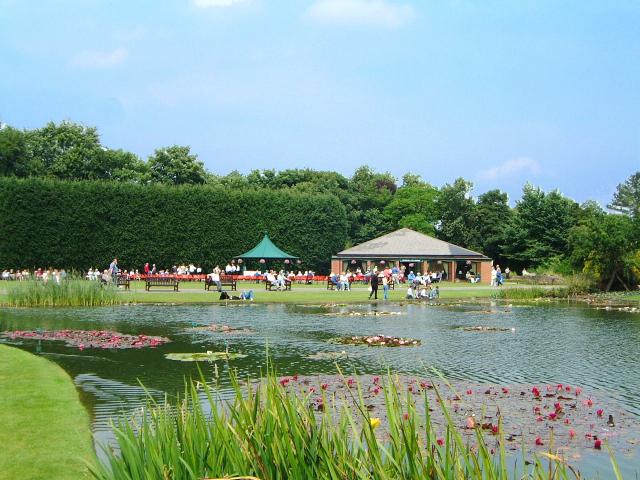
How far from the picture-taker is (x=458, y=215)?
8994 centimetres

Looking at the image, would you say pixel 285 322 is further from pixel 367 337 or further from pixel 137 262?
pixel 137 262

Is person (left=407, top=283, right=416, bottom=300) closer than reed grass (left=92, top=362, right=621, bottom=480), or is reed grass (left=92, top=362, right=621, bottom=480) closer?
reed grass (left=92, top=362, right=621, bottom=480)

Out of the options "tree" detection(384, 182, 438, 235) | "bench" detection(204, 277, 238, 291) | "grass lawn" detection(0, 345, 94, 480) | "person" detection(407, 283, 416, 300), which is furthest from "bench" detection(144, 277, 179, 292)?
"tree" detection(384, 182, 438, 235)

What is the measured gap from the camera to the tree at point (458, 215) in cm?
8788

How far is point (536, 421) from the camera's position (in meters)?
11.9

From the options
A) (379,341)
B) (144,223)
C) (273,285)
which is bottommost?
(379,341)

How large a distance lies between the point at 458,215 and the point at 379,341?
230 ft

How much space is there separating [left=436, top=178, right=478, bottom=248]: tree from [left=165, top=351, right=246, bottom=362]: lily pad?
71050 mm

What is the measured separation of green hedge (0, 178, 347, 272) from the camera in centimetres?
5706

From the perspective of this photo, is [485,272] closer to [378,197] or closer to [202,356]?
[378,197]

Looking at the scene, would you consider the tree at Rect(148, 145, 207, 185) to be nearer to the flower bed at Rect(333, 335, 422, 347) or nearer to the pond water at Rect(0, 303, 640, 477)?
the pond water at Rect(0, 303, 640, 477)

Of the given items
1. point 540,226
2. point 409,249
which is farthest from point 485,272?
point 540,226

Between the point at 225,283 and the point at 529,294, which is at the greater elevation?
the point at 225,283

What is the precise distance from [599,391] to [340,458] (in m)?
11.1
